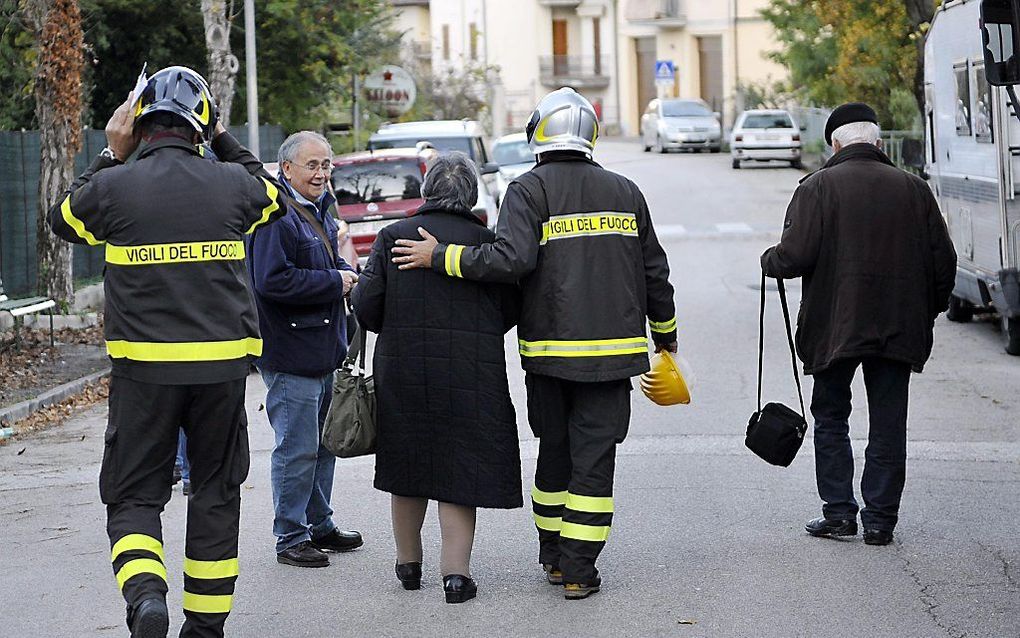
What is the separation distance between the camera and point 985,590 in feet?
20.7

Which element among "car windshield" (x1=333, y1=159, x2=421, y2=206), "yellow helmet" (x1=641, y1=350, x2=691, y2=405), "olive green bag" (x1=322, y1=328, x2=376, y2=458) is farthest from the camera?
"car windshield" (x1=333, y1=159, x2=421, y2=206)

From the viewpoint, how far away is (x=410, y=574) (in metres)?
6.46

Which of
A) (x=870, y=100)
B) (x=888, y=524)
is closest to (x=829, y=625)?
(x=888, y=524)

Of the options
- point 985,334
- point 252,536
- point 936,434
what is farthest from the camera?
point 985,334

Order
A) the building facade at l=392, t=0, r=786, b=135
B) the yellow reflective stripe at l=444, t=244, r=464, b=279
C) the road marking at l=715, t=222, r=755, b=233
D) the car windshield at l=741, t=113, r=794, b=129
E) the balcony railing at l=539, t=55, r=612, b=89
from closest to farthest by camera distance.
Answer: the yellow reflective stripe at l=444, t=244, r=464, b=279 → the road marking at l=715, t=222, r=755, b=233 → the car windshield at l=741, t=113, r=794, b=129 → the building facade at l=392, t=0, r=786, b=135 → the balcony railing at l=539, t=55, r=612, b=89

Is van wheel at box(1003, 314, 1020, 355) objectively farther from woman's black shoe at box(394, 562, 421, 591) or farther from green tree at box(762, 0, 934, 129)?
green tree at box(762, 0, 934, 129)

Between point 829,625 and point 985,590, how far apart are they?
84cm

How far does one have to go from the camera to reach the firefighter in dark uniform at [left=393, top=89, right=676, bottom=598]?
20.4 feet

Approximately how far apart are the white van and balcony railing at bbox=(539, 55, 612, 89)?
5718cm

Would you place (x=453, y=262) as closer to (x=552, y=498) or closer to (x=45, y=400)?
(x=552, y=498)

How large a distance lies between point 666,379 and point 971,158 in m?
7.14

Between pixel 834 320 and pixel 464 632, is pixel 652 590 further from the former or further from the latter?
pixel 834 320

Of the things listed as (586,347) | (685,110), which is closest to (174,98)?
(586,347)

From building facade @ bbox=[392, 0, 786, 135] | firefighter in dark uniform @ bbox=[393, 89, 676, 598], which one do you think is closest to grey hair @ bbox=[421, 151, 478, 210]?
firefighter in dark uniform @ bbox=[393, 89, 676, 598]
